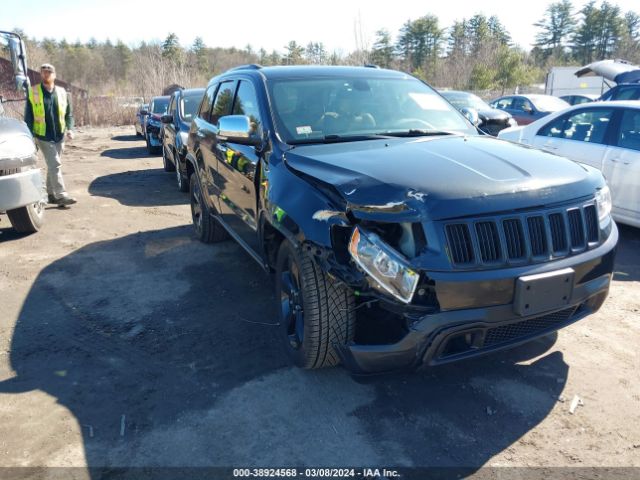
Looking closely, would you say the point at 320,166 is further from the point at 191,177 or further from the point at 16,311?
the point at 191,177

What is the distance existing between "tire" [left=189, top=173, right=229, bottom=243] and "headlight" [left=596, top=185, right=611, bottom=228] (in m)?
3.95

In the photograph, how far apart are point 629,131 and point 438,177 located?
4.57 metres

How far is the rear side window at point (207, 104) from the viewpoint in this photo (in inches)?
212

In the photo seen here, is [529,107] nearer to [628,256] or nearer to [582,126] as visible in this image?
[582,126]

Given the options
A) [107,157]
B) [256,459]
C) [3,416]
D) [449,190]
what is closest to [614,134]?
[449,190]

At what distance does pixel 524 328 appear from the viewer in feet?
8.82

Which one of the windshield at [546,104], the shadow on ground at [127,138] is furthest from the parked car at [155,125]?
the windshield at [546,104]

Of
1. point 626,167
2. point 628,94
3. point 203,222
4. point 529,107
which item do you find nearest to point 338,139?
point 203,222

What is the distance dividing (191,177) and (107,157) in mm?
10086

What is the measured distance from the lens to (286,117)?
368cm

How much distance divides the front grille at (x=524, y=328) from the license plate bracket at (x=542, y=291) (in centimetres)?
12

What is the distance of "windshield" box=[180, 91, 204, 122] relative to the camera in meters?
9.27

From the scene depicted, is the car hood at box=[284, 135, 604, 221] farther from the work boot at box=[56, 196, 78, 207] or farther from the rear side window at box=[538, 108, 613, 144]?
the work boot at box=[56, 196, 78, 207]

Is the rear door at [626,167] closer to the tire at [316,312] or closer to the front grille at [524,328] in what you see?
the front grille at [524,328]
